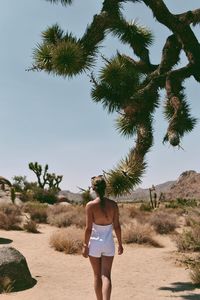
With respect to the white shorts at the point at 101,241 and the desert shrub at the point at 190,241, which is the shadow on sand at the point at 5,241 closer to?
the desert shrub at the point at 190,241

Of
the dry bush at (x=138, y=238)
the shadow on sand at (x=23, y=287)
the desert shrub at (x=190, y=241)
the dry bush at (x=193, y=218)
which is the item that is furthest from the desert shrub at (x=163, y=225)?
the shadow on sand at (x=23, y=287)

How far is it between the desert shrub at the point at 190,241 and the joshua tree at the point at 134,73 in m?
4.44

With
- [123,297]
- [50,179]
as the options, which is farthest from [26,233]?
[50,179]

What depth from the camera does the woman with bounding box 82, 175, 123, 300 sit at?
17.5 feet

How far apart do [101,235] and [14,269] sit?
10.3 ft

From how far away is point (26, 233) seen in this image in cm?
1509

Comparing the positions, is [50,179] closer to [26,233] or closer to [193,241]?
[26,233]

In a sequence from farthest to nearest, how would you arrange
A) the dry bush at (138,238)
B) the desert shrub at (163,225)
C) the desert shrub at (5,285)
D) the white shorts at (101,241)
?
the desert shrub at (163,225) < the dry bush at (138,238) < the desert shrub at (5,285) < the white shorts at (101,241)

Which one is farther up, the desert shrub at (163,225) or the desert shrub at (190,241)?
the desert shrub at (163,225)

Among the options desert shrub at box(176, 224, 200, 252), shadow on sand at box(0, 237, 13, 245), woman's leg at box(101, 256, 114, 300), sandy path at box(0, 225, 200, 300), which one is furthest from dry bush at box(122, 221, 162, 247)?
woman's leg at box(101, 256, 114, 300)

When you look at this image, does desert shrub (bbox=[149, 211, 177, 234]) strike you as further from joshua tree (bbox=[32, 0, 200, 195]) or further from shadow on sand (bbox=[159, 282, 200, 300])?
joshua tree (bbox=[32, 0, 200, 195])

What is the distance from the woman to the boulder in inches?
111

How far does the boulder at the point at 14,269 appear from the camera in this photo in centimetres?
782

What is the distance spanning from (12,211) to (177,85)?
1249 cm
